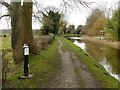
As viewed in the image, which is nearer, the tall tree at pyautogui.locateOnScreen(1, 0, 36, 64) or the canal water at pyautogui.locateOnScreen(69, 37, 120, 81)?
the tall tree at pyautogui.locateOnScreen(1, 0, 36, 64)

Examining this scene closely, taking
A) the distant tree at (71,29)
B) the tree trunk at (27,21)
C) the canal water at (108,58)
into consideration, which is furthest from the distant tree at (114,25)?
the distant tree at (71,29)

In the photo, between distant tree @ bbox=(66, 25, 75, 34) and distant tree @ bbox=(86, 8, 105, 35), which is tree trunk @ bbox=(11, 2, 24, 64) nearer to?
distant tree @ bbox=(86, 8, 105, 35)

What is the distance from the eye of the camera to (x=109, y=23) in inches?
1596

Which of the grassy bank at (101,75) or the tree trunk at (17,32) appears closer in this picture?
the grassy bank at (101,75)

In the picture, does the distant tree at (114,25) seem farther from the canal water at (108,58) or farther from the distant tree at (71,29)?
the distant tree at (71,29)

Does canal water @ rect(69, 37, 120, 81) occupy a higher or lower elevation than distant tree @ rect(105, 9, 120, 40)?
lower

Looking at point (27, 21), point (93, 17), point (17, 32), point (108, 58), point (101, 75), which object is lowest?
point (108, 58)

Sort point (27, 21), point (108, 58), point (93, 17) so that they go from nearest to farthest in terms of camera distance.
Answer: point (27, 21) < point (108, 58) < point (93, 17)

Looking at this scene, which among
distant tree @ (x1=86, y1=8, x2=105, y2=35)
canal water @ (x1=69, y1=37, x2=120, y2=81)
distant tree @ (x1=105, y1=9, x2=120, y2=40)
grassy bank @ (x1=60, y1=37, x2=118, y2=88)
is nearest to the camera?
grassy bank @ (x1=60, y1=37, x2=118, y2=88)

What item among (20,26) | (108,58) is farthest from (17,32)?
(108,58)

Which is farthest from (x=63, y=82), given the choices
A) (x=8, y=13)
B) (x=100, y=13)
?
(x=100, y=13)

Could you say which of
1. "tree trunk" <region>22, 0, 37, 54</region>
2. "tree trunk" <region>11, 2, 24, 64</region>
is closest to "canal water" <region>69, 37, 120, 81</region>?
"tree trunk" <region>22, 0, 37, 54</region>

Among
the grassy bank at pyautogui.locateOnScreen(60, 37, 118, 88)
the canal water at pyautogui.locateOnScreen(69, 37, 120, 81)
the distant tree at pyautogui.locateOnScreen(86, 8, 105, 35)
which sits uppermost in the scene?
the distant tree at pyautogui.locateOnScreen(86, 8, 105, 35)

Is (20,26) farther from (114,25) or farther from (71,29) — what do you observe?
(71,29)
